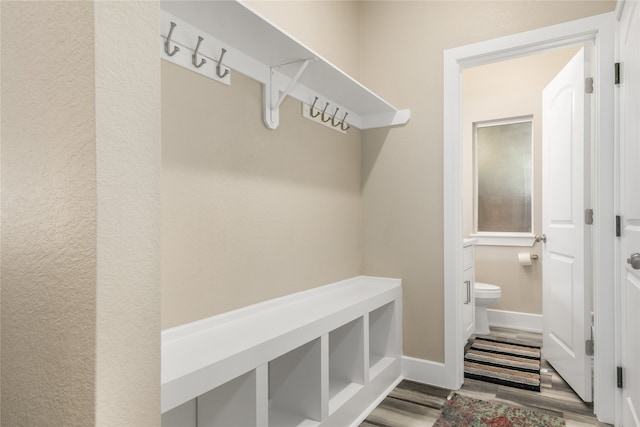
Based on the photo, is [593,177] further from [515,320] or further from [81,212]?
[81,212]

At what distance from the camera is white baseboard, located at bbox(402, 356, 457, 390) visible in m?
2.35

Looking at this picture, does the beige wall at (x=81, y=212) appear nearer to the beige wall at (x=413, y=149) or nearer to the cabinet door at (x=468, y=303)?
the beige wall at (x=413, y=149)

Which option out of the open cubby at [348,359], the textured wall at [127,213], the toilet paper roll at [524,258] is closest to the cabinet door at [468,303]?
the toilet paper roll at [524,258]

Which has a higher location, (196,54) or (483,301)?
(196,54)

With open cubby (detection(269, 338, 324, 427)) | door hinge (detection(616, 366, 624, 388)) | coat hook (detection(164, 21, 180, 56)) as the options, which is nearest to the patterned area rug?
door hinge (detection(616, 366, 624, 388))

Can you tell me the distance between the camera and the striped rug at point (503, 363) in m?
2.43

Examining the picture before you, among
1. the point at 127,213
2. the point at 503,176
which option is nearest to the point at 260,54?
the point at 127,213

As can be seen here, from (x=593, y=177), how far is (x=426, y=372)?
1.46 m

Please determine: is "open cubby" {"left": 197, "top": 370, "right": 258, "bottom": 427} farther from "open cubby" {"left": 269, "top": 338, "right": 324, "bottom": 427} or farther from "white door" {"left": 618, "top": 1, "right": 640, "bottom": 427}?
"white door" {"left": 618, "top": 1, "right": 640, "bottom": 427}

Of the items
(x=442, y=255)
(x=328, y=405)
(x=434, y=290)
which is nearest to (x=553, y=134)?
(x=442, y=255)

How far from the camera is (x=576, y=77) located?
2.25m

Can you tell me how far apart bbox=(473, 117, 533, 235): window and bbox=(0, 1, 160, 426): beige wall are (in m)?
3.66

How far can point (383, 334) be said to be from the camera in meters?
2.42

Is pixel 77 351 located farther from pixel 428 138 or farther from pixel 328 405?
pixel 428 138
